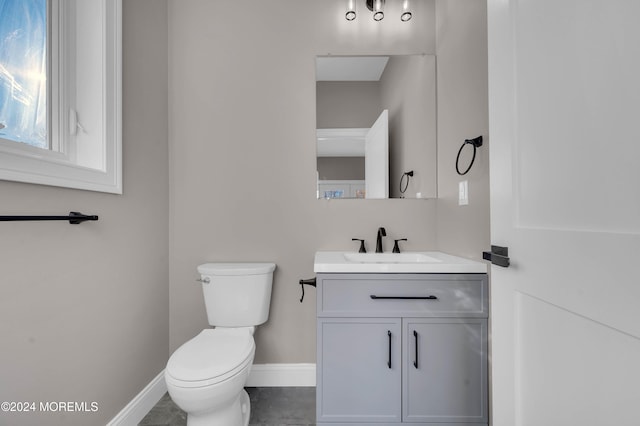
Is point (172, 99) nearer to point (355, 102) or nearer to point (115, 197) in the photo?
point (115, 197)

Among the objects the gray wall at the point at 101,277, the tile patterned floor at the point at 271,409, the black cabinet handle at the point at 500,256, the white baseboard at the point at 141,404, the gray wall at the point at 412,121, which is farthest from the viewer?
the gray wall at the point at 412,121

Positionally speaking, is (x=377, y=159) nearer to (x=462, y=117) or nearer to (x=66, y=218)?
(x=462, y=117)

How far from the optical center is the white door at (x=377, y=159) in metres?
1.79

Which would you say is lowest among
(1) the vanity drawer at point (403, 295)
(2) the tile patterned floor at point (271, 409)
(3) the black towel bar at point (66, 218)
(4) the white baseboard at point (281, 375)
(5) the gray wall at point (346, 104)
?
(2) the tile patterned floor at point (271, 409)

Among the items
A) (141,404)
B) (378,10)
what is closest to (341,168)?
(378,10)

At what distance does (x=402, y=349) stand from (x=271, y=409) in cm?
87

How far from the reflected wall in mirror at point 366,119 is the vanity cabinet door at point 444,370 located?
0.83 meters

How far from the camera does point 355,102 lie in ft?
5.90

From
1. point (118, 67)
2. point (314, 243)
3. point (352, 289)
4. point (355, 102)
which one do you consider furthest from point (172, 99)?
point (352, 289)

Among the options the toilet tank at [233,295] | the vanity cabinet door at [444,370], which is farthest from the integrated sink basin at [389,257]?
the toilet tank at [233,295]

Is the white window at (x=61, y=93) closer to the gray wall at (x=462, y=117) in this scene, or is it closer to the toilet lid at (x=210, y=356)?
the toilet lid at (x=210, y=356)

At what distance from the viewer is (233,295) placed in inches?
63.6

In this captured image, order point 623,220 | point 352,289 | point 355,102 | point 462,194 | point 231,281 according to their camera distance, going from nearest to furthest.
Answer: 1. point 623,220
2. point 352,289
3. point 462,194
4. point 231,281
5. point 355,102

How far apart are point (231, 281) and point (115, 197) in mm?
724
